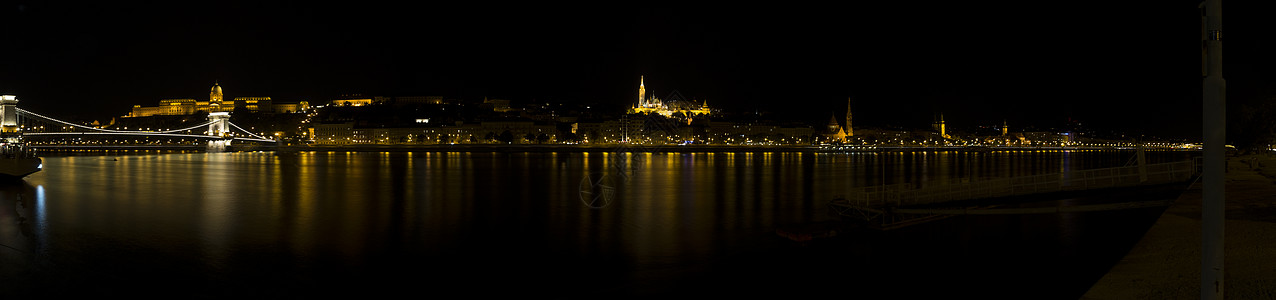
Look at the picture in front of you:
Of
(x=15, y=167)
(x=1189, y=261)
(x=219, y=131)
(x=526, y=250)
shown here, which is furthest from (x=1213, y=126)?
(x=219, y=131)

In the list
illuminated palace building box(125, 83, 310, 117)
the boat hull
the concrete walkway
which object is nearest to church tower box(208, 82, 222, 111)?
illuminated palace building box(125, 83, 310, 117)

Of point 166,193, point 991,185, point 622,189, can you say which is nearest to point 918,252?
point 991,185

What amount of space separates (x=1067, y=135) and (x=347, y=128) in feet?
319

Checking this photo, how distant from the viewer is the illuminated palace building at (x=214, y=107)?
105188 millimetres

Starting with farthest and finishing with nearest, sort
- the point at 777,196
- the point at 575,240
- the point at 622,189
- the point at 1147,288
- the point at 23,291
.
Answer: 1. the point at 622,189
2. the point at 777,196
3. the point at 575,240
4. the point at 23,291
5. the point at 1147,288

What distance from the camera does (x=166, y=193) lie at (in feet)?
63.7

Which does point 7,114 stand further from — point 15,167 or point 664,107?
point 664,107

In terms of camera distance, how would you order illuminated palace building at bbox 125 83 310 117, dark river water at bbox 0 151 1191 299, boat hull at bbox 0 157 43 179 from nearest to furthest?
dark river water at bbox 0 151 1191 299
boat hull at bbox 0 157 43 179
illuminated palace building at bbox 125 83 310 117

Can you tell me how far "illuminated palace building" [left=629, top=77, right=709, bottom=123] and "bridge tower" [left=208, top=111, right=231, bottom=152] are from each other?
158 ft

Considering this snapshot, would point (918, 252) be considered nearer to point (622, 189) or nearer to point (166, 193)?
point (622, 189)

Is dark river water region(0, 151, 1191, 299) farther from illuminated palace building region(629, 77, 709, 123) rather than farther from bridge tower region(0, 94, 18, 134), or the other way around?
illuminated palace building region(629, 77, 709, 123)

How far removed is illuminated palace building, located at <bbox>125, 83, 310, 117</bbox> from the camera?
105 m

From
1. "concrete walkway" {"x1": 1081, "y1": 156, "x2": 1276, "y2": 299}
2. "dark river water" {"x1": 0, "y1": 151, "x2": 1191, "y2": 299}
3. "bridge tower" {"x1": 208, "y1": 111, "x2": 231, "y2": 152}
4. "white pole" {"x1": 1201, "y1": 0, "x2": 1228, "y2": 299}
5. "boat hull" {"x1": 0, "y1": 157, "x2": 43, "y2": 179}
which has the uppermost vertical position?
"bridge tower" {"x1": 208, "y1": 111, "x2": 231, "y2": 152}

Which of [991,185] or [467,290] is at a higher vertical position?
[991,185]
